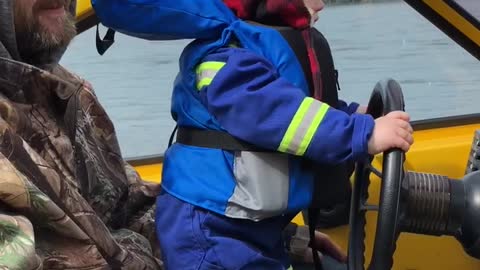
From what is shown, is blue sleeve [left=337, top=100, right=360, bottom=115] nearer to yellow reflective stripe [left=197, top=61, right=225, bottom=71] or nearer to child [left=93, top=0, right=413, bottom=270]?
child [left=93, top=0, right=413, bottom=270]

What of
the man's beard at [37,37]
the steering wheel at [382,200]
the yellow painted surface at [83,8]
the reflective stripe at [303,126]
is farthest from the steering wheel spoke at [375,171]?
the yellow painted surface at [83,8]

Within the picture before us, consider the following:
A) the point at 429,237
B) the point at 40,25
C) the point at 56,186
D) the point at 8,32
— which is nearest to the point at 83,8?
the point at 40,25

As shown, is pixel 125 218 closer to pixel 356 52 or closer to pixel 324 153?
pixel 324 153

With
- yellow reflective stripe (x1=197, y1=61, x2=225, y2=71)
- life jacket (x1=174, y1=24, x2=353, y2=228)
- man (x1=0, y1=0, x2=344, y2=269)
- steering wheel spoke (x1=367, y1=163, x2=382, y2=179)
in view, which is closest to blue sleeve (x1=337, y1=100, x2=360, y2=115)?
life jacket (x1=174, y1=24, x2=353, y2=228)

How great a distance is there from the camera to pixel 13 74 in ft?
4.59

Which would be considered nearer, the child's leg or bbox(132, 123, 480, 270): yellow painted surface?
the child's leg

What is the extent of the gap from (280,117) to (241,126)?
0.24 ft

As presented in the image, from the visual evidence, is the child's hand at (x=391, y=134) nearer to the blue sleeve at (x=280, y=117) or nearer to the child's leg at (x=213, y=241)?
the blue sleeve at (x=280, y=117)

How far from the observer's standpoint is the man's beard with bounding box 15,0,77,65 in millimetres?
1530

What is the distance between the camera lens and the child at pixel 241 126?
5.17 feet

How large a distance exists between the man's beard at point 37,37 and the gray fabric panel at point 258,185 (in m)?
0.37

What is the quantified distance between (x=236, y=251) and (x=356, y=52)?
1282mm

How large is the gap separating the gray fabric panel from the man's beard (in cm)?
37

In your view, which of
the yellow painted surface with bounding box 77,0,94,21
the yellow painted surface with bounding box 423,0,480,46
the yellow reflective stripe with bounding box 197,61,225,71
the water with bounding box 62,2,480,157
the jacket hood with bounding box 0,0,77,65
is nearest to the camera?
the jacket hood with bounding box 0,0,77,65
